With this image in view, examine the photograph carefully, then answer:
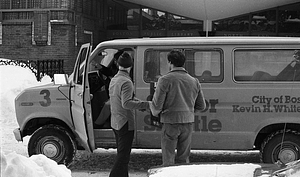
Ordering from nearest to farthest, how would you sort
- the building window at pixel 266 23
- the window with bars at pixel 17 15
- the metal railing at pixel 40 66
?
the metal railing at pixel 40 66, the window with bars at pixel 17 15, the building window at pixel 266 23

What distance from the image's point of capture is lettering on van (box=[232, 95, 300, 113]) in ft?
24.0

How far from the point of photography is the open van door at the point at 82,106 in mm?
7297

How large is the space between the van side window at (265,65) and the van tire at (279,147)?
829 millimetres

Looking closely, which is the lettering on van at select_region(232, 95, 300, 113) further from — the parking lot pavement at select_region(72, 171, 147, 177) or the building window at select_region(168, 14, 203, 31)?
the building window at select_region(168, 14, 203, 31)

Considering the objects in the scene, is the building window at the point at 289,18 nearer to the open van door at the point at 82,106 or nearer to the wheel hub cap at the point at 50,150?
the open van door at the point at 82,106

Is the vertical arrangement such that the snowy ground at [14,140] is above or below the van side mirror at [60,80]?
below

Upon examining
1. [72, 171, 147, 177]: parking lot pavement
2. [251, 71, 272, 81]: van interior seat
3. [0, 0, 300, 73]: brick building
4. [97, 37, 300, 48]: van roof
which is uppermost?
[0, 0, 300, 73]: brick building

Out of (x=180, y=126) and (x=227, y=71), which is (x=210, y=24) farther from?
(x=180, y=126)

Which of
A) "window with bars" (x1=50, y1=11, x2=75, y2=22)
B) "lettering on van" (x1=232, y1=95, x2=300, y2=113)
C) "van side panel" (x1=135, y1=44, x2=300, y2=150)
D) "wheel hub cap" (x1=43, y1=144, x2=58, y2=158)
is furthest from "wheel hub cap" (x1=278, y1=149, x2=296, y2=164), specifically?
"window with bars" (x1=50, y1=11, x2=75, y2=22)

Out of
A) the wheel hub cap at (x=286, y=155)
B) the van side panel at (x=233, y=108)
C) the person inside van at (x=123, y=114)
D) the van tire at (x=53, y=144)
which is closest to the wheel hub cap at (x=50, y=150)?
the van tire at (x=53, y=144)

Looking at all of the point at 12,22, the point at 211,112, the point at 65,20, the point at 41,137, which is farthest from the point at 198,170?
the point at 12,22

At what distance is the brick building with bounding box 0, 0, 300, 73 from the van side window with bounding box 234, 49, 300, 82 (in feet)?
35.1

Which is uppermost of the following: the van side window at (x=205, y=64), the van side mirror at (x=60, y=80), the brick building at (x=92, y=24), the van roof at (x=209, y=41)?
the brick building at (x=92, y=24)

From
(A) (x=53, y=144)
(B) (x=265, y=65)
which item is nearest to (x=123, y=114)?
(A) (x=53, y=144)
